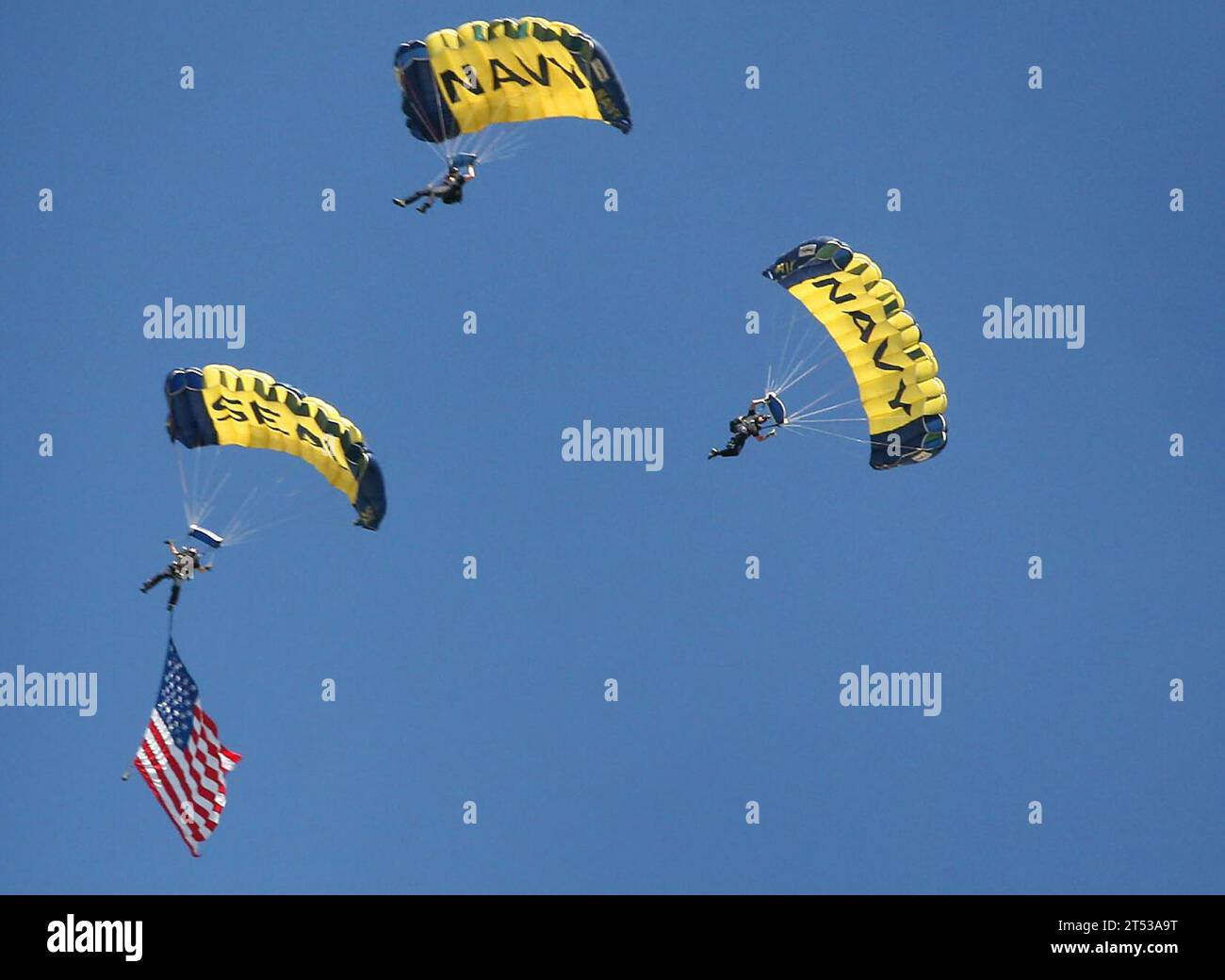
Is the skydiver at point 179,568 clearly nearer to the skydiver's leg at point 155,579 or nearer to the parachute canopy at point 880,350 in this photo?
the skydiver's leg at point 155,579

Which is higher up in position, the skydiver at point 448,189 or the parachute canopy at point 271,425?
the skydiver at point 448,189

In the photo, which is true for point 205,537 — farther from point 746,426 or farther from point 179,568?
point 746,426

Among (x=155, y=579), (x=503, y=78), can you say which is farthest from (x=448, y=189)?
(x=155, y=579)

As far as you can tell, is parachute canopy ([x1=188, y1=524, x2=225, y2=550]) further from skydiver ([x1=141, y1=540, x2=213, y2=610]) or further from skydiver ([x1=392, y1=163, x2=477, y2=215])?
skydiver ([x1=392, y1=163, x2=477, y2=215])

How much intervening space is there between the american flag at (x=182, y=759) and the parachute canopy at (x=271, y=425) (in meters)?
3.38

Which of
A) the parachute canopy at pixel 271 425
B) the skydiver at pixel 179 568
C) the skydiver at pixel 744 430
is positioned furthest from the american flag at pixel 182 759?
the skydiver at pixel 744 430

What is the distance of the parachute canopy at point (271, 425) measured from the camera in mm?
33562

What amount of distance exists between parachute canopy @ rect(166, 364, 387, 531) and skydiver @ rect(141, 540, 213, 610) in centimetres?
168

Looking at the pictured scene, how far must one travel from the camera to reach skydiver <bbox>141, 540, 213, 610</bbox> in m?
34.6

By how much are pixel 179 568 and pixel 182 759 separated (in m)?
2.75

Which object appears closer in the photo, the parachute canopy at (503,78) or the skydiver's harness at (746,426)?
the parachute canopy at (503,78)
